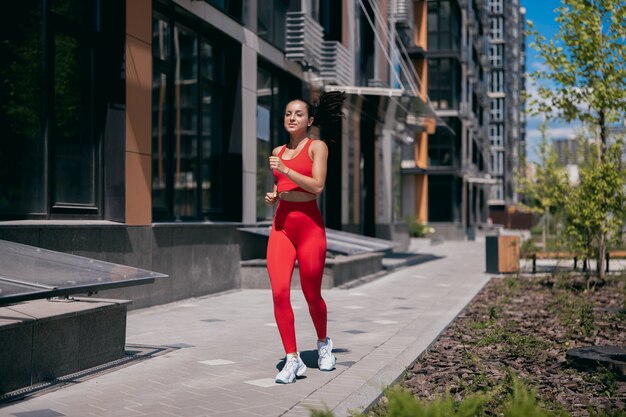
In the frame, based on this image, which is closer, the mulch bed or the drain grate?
the drain grate

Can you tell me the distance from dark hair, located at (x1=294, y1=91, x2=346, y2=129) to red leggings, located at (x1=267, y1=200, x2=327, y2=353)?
0.75 metres

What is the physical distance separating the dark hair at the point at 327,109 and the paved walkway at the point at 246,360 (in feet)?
6.76

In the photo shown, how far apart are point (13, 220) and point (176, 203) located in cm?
408

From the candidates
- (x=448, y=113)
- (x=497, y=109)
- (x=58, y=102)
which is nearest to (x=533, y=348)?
(x=58, y=102)

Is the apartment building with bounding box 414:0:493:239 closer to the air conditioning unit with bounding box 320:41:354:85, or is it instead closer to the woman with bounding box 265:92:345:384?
the air conditioning unit with bounding box 320:41:354:85

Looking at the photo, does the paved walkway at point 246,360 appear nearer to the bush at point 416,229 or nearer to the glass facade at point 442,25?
the bush at point 416,229

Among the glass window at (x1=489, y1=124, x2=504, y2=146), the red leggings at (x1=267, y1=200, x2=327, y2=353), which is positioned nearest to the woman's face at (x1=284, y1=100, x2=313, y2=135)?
→ the red leggings at (x1=267, y1=200, x2=327, y2=353)

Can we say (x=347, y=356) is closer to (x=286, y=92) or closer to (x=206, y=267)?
(x=206, y=267)

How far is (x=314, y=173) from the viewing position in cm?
608

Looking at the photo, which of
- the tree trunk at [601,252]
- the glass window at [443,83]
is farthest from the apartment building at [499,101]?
the tree trunk at [601,252]

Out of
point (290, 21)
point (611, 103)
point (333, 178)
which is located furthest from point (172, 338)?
point (333, 178)

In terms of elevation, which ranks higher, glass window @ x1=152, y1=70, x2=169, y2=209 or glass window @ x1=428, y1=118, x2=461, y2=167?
glass window @ x1=428, y1=118, x2=461, y2=167

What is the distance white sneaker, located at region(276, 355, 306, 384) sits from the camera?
5941 mm

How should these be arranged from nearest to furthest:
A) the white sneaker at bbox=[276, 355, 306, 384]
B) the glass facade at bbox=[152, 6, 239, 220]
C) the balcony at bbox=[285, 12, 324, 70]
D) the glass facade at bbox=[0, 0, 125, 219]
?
the white sneaker at bbox=[276, 355, 306, 384] → the glass facade at bbox=[0, 0, 125, 219] → the glass facade at bbox=[152, 6, 239, 220] → the balcony at bbox=[285, 12, 324, 70]
